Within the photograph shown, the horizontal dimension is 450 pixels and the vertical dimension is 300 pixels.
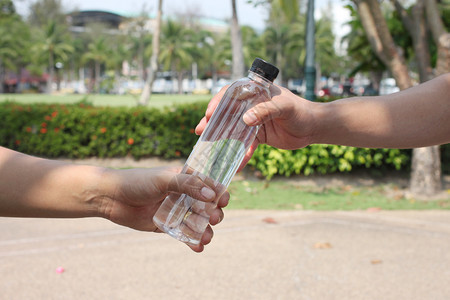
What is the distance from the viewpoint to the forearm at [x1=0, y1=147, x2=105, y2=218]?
1.73 metres

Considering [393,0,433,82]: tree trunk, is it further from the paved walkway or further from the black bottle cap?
the black bottle cap

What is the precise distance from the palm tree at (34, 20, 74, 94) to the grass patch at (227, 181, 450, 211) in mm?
66566

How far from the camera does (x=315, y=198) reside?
727 cm

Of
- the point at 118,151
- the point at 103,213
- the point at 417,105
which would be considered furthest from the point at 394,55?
the point at 103,213

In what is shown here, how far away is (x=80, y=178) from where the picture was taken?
1823 millimetres

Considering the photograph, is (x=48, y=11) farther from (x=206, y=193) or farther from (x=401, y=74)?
(x=206, y=193)

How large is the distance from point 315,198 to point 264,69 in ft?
18.8

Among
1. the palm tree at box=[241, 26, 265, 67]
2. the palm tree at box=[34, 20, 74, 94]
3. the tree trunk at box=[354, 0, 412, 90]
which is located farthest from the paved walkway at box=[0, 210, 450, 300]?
the palm tree at box=[34, 20, 74, 94]

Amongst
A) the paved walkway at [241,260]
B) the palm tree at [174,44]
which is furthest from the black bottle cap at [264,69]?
the palm tree at [174,44]

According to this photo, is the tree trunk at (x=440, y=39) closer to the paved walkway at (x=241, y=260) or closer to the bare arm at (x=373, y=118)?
the paved walkway at (x=241, y=260)

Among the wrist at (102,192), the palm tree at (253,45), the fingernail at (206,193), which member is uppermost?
the palm tree at (253,45)

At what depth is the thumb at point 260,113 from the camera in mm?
1717

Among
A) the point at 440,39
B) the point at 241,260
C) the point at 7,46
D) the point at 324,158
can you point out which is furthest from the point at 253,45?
the point at 241,260

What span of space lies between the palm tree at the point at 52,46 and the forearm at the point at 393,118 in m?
72.0
